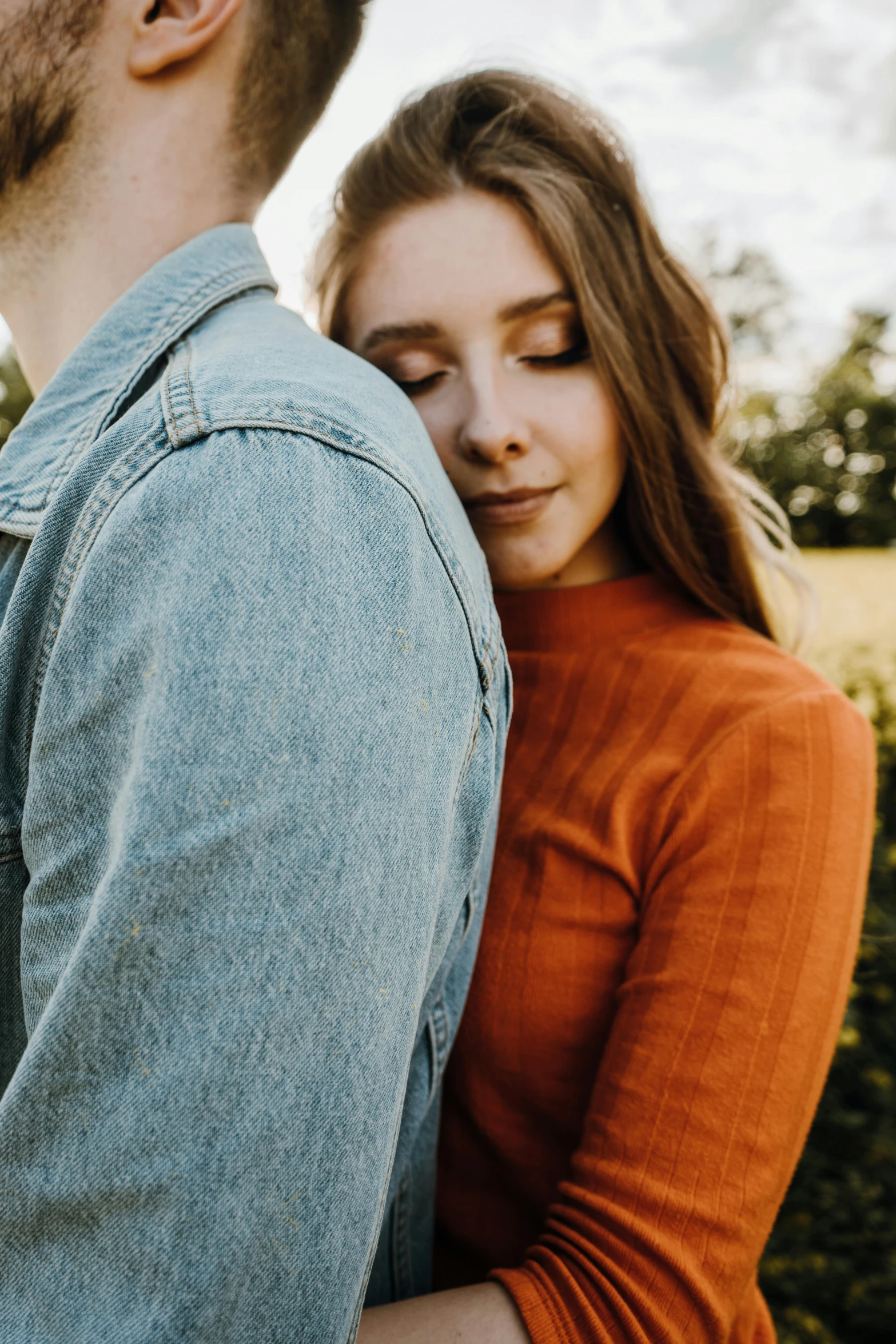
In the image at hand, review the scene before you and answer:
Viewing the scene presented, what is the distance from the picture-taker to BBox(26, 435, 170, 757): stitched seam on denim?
2.67 ft

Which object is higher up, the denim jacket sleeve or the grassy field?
the denim jacket sleeve

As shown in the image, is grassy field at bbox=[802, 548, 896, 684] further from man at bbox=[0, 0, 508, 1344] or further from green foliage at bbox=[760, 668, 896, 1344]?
man at bbox=[0, 0, 508, 1344]

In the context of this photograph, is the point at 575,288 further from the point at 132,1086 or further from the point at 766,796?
the point at 132,1086

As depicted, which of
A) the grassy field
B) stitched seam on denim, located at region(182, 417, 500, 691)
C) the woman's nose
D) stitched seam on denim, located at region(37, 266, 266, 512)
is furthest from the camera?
the grassy field

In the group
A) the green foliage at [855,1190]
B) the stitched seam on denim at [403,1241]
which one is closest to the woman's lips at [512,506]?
the stitched seam on denim at [403,1241]

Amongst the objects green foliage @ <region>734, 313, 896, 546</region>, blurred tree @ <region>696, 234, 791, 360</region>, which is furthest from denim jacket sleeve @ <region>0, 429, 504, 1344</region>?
blurred tree @ <region>696, 234, 791, 360</region>

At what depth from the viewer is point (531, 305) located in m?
1.63

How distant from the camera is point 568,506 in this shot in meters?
1.77

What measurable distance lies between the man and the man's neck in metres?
0.42

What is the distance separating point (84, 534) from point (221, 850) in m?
0.35

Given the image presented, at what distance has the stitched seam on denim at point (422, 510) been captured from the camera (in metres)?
0.81

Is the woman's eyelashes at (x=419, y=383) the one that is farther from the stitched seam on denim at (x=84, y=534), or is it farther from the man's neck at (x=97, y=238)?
the stitched seam on denim at (x=84, y=534)

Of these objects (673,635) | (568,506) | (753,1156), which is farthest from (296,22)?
(753,1156)

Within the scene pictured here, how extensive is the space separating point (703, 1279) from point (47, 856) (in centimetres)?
99
